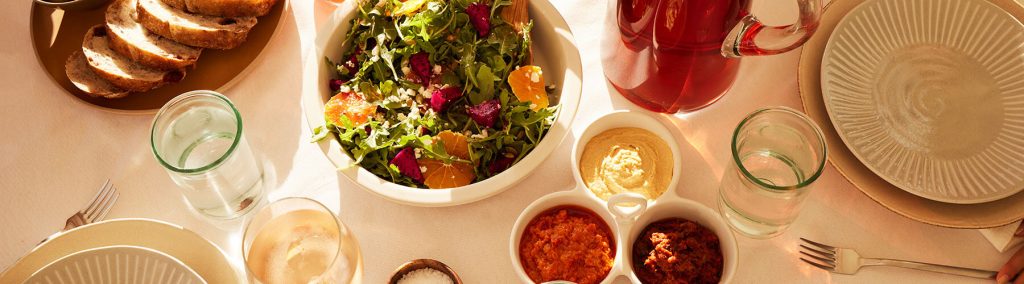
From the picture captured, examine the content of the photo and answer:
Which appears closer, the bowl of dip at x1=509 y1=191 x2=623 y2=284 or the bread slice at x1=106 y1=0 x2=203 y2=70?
the bowl of dip at x1=509 y1=191 x2=623 y2=284

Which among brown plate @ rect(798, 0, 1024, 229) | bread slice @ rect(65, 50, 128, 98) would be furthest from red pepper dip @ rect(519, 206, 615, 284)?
bread slice @ rect(65, 50, 128, 98)

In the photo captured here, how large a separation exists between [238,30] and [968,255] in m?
1.15

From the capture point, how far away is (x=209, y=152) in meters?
1.09

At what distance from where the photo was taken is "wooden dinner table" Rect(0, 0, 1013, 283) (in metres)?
1.09

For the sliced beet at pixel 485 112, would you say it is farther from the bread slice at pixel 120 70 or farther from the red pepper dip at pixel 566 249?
the bread slice at pixel 120 70

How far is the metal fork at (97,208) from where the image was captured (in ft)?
3.52

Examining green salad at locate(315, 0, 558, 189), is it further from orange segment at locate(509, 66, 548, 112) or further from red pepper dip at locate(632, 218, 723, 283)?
red pepper dip at locate(632, 218, 723, 283)

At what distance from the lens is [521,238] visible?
1.04 metres

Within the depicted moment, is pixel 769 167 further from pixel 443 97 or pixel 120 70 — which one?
pixel 120 70

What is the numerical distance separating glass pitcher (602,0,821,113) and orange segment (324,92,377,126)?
15.0 inches

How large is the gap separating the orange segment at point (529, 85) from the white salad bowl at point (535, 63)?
0.03m

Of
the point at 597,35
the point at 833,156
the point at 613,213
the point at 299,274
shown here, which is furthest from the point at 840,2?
the point at 299,274

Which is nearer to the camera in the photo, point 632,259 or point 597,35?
point 632,259

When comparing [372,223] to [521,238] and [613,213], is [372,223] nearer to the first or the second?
[521,238]
